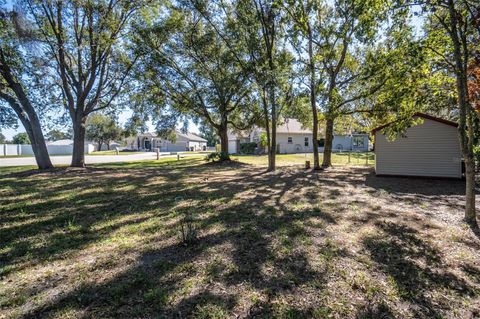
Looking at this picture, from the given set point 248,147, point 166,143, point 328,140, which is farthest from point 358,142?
point 166,143

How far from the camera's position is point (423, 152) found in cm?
1148

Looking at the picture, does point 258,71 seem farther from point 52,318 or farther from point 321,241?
point 52,318

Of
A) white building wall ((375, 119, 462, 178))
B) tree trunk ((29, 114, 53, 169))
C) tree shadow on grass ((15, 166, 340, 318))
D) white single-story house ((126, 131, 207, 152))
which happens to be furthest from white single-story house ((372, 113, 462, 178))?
white single-story house ((126, 131, 207, 152))

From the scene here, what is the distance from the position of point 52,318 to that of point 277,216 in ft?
13.8

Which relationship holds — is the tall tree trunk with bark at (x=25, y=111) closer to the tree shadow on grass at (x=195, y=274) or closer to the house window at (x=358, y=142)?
Answer: the tree shadow on grass at (x=195, y=274)

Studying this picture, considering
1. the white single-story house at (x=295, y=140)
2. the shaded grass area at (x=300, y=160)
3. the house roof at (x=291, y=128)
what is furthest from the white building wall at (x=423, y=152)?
the house roof at (x=291, y=128)

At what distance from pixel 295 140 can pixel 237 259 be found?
31.0 m

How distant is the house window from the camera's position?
36938 mm

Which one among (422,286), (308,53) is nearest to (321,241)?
(422,286)

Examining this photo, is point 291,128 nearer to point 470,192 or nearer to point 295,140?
point 295,140

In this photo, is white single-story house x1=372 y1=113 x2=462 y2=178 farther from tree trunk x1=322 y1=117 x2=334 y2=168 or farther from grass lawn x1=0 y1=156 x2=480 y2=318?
grass lawn x1=0 y1=156 x2=480 y2=318

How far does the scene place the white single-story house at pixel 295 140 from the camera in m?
32.9

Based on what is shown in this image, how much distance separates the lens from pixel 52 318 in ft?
8.41

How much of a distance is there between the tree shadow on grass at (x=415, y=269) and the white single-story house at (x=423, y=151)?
7.67 m
